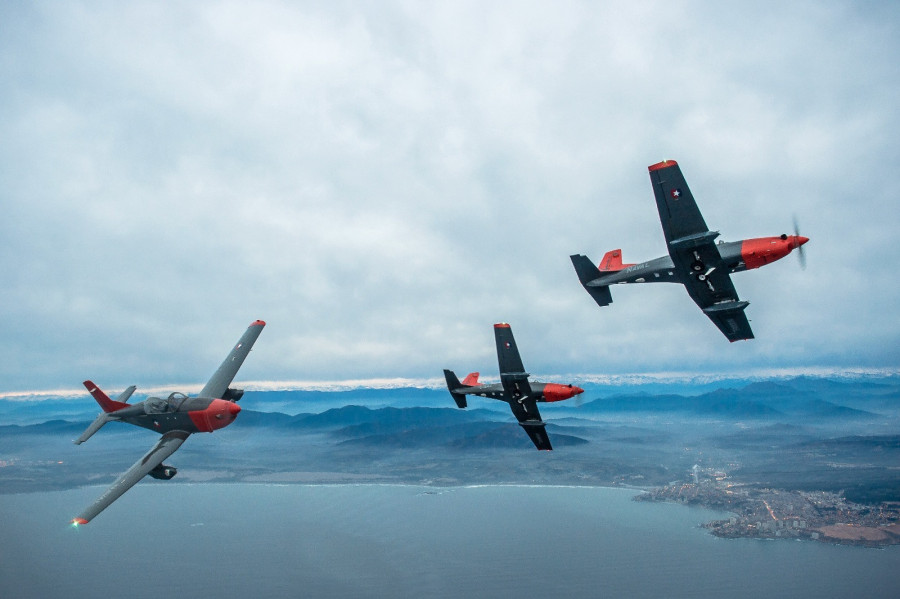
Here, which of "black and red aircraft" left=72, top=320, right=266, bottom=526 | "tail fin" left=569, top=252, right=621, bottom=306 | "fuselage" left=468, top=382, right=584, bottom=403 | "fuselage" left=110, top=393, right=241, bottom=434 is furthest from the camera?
"fuselage" left=468, top=382, right=584, bottom=403

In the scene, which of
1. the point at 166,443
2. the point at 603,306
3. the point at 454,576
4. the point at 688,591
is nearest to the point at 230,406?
the point at 166,443

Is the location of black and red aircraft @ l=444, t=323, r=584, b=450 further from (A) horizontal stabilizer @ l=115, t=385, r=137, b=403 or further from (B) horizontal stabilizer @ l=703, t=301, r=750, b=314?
(A) horizontal stabilizer @ l=115, t=385, r=137, b=403

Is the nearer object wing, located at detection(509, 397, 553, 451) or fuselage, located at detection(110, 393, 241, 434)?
fuselage, located at detection(110, 393, 241, 434)

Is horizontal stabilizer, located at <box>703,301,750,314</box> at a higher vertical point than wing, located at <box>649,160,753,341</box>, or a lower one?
lower

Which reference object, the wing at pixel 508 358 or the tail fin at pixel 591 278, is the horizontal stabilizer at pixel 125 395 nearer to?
the wing at pixel 508 358

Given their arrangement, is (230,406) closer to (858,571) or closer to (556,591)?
(556,591)

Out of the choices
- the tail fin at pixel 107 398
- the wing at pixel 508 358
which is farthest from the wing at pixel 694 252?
the tail fin at pixel 107 398

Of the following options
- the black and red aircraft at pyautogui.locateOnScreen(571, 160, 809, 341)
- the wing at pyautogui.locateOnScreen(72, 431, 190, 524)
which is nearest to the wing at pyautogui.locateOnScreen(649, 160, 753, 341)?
the black and red aircraft at pyautogui.locateOnScreen(571, 160, 809, 341)
